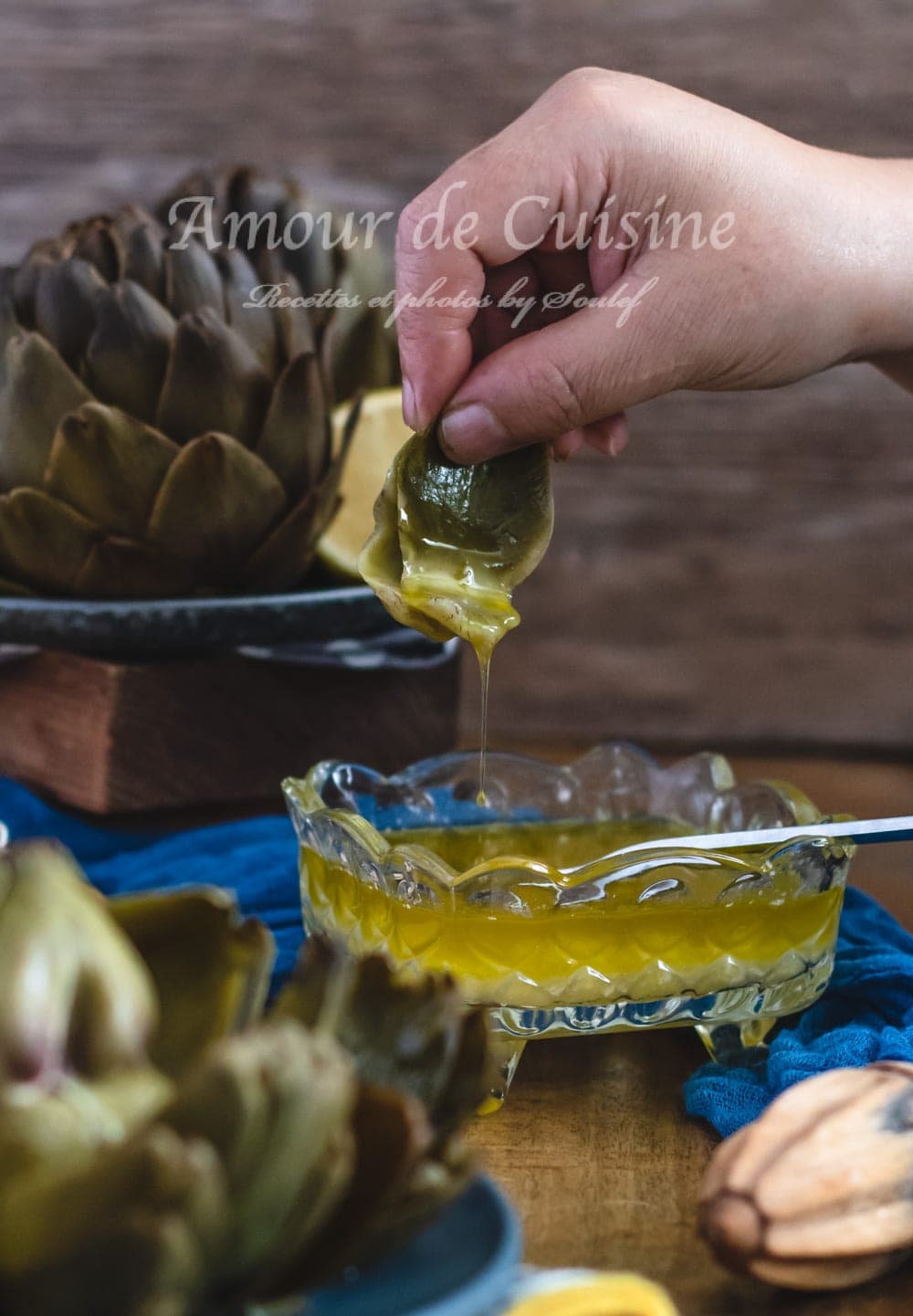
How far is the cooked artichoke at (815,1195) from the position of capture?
0.32m

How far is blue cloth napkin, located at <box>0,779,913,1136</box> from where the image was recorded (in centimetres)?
45

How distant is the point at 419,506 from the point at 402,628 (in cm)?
28

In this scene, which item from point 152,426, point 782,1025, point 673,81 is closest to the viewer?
point 782,1025

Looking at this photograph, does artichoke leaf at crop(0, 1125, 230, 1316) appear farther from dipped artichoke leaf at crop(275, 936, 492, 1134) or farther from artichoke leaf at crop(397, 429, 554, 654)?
artichoke leaf at crop(397, 429, 554, 654)

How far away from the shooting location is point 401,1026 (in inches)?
12.0

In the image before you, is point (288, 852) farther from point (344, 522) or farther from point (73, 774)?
point (344, 522)

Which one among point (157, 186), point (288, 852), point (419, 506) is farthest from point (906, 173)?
point (157, 186)

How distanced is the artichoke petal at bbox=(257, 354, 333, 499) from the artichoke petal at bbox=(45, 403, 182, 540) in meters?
0.05

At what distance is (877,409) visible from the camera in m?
1.27

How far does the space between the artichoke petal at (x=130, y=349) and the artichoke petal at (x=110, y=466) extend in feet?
0.07

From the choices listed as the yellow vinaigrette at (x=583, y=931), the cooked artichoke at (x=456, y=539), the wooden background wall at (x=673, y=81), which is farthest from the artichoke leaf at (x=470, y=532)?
the wooden background wall at (x=673, y=81)

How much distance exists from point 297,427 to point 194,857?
227mm

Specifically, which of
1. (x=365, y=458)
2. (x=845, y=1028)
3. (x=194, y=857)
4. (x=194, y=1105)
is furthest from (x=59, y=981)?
(x=365, y=458)

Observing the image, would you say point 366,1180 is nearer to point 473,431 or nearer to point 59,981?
point 59,981
